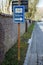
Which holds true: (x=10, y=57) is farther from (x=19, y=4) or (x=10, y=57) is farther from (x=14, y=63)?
(x=19, y=4)

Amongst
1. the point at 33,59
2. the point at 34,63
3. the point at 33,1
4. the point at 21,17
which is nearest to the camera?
the point at 21,17

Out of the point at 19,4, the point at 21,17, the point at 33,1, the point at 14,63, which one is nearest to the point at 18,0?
the point at 19,4

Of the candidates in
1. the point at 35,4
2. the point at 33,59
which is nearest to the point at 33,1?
the point at 35,4

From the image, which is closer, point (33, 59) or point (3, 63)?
point (3, 63)

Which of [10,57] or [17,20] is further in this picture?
[10,57]

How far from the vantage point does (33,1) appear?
188ft

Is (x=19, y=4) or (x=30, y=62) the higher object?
(x=19, y=4)

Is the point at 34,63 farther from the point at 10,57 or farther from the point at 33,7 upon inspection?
the point at 33,7

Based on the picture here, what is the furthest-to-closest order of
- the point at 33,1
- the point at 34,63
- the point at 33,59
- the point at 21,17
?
the point at 33,1 → the point at 33,59 → the point at 34,63 → the point at 21,17

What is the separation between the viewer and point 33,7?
Result: 58.2 metres

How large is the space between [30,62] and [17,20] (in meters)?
2.08

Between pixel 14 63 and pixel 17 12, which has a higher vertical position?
pixel 17 12

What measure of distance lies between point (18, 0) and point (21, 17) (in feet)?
2.04

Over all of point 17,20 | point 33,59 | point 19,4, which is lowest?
point 33,59
